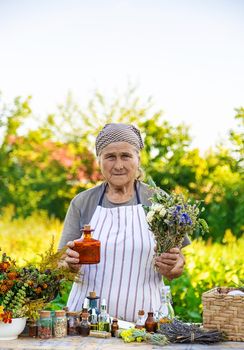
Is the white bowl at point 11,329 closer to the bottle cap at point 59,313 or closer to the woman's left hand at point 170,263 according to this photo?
the bottle cap at point 59,313

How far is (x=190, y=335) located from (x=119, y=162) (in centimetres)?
119

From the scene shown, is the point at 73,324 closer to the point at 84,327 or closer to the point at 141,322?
the point at 84,327

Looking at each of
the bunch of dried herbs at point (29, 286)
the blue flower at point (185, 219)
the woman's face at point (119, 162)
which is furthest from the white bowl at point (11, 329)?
the woman's face at point (119, 162)

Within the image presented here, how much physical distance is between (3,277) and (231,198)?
22.3 ft

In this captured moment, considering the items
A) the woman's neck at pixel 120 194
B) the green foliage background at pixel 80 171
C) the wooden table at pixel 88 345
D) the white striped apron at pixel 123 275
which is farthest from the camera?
the green foliage background at pixel 80 171

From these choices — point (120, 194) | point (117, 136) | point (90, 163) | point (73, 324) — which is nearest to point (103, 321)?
point (73, 324)

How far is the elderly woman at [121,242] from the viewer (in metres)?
4.04

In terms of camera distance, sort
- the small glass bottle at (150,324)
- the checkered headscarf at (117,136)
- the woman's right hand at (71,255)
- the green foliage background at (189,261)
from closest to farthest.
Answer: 1. the small glass bottle at (150,324)
2. the woman's right hand at (71,255)
3. the checkered headscarf at (117,136)
4. the green foliage background at (189,261)

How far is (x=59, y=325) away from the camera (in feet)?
11.5

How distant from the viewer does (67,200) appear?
11.0 m

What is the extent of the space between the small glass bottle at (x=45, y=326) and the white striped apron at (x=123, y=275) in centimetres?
59

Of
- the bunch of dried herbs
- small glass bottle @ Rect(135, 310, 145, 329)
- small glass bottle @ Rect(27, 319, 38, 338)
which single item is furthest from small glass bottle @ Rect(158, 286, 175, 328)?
small glass bottle @ Rect(27, 319, 38, 338)

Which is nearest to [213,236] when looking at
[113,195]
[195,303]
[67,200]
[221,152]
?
[221,152]

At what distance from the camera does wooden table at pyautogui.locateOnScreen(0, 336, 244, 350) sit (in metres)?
3.26
